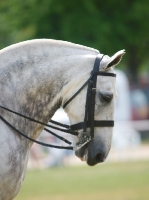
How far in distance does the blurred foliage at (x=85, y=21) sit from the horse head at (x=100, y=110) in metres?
22.4

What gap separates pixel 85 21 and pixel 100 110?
22.7m

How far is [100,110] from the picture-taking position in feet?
19.7

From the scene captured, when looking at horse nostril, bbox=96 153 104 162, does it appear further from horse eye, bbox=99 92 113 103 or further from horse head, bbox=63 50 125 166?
horse eye, bbox=99 92 113 103

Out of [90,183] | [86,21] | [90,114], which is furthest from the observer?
[86,21]

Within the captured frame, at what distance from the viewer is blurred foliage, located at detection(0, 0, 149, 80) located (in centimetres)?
2858

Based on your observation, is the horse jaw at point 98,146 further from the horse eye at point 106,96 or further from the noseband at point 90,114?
the horse eye at point 106,96

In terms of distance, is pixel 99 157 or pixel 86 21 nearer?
pixel 99 157

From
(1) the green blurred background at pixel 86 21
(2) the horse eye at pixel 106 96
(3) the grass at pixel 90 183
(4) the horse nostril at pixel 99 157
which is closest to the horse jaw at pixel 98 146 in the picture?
(4) the horse nostril at pixel 99 157

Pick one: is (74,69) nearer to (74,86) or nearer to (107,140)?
(74,86)

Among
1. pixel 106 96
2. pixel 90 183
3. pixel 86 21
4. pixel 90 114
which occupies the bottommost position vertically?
pixel 90 183

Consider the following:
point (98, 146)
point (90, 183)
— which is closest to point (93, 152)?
point (98, 146)

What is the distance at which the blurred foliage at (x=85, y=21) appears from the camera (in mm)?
28578

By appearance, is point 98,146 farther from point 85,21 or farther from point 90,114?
point 85,21

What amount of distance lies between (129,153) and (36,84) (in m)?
16.9
